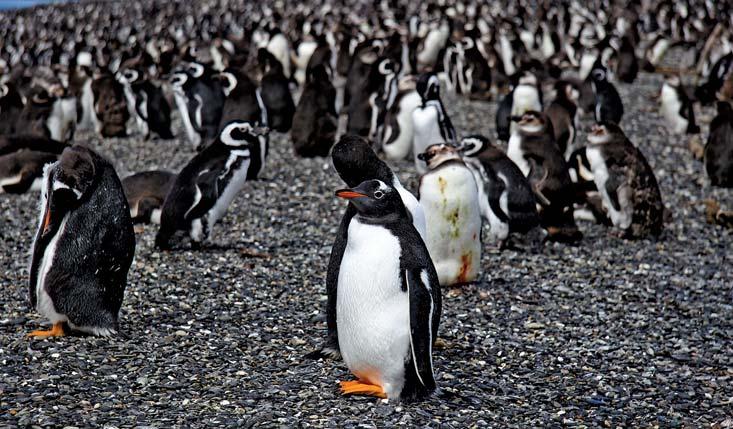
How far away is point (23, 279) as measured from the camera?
260 inches

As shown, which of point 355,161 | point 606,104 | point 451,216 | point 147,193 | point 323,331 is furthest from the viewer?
point 606,104

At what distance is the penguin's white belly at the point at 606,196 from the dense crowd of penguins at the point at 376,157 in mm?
16

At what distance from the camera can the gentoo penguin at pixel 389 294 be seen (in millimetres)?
4215

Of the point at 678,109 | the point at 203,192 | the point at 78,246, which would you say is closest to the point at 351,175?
the point at 78,246

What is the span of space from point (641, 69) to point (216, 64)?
9.45 m

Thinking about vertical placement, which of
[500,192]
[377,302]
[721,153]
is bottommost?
[377,302]

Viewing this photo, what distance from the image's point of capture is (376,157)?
5195 millimetres

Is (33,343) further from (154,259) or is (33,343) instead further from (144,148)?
(144,148)

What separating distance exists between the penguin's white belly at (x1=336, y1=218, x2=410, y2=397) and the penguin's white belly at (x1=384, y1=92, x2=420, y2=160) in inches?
272

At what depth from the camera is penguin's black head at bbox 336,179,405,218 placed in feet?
13.9

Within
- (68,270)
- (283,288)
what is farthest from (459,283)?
(68,270)

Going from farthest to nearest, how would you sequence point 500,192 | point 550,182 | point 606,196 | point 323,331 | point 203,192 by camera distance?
point 606,196, point 550,182, point 500,192, point 203,192, point 323,331

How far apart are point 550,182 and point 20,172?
5.29 m

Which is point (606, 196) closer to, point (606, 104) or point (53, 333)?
point (53, 333)
